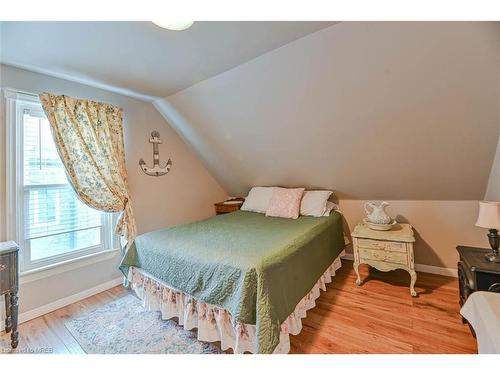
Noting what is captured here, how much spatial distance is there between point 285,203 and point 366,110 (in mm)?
1407

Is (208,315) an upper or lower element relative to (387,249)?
lower

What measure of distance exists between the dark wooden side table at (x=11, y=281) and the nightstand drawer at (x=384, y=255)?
9.55 feet

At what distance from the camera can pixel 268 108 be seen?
2.33 meters

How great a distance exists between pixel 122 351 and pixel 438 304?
2.58 m

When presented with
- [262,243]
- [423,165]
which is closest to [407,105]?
[423,165]

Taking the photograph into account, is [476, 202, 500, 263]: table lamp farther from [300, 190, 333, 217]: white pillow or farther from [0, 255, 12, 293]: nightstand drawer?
[0, 255, 12, 293]: nightstand drawer

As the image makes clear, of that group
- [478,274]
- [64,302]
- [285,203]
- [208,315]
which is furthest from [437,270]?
[64,302]

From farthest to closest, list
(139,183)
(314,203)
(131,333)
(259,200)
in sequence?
(259,200), (314,203), (139,183), (131,333)

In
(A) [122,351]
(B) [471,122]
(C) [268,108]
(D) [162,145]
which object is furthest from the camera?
(D) [162,145]

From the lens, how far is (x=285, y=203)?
117 inches

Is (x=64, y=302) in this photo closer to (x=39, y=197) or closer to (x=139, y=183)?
(x=39, y=197)

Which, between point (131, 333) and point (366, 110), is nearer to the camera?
point (131, 333)
